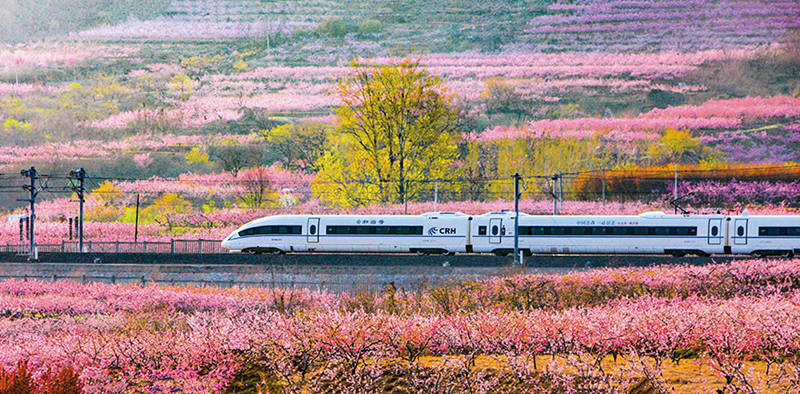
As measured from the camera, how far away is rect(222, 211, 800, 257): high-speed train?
39719 millimetres

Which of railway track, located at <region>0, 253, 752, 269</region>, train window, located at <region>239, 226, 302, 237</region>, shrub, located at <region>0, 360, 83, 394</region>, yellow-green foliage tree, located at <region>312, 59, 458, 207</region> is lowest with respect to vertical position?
railway track, located at <region>0, 253, 752, 269</region>

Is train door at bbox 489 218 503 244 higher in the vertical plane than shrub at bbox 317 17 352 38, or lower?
lower

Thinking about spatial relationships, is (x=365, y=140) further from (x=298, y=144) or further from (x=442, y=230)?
(x=442, y=230)

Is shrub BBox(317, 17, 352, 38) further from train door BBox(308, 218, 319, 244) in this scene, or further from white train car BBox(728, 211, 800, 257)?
white train car BBox(728, 211, 800, 257)

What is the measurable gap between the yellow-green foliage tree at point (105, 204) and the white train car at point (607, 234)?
35.5m

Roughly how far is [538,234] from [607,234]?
3.29 meters

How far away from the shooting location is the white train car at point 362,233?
40594 millimetres

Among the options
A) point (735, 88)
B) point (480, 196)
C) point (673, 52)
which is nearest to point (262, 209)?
point (480, 196)

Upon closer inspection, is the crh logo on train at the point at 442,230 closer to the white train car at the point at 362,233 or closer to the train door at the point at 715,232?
the white train car at the point at 362,233

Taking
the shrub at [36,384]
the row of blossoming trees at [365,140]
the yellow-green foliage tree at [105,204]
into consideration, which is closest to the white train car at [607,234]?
the row of blossoming trees at [365,140]

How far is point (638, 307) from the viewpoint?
18.3m

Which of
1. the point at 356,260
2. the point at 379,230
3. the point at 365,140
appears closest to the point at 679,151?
the point at 365,140

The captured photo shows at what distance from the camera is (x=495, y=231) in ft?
132

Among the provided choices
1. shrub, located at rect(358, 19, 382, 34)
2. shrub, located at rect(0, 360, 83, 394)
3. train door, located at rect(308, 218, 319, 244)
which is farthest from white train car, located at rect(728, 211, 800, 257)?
shrub, located at rect(358, 19, 382, 34)
